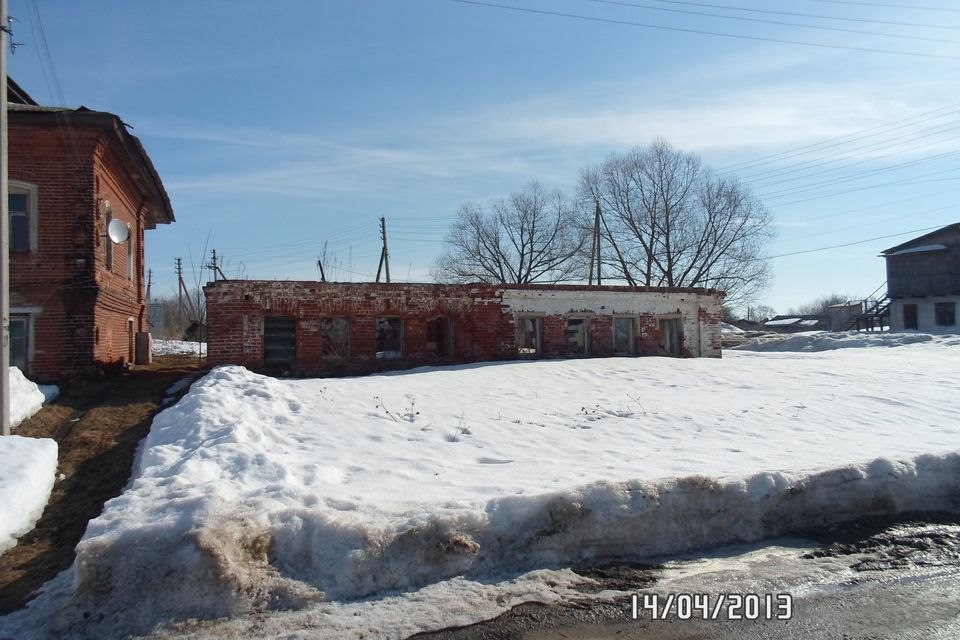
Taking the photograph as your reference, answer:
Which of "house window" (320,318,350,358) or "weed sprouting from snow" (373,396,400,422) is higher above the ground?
"house window" (320,318,350,358)

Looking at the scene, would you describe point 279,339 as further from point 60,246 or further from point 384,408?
point 384,408

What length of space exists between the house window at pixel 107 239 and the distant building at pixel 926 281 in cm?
4442

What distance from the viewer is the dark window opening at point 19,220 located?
1395 centimetres

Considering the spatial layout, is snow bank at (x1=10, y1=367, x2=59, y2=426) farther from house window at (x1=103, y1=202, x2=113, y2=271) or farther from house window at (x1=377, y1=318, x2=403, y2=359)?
house window at (x1=377, y1=318, x2=403, y2=359)

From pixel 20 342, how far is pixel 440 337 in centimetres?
994

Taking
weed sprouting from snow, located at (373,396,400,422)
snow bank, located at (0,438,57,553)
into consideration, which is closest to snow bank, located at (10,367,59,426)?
snow bank, located at (0,438,57,553)

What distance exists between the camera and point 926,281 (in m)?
44.0

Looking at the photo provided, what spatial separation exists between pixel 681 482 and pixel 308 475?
12.0 ft

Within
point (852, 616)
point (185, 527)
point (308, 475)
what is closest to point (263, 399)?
point (308, 475)

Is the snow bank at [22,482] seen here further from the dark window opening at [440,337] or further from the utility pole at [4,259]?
the dark window opening at [440,337]

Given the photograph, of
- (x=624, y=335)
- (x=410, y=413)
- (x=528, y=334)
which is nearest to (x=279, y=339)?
(x=528, y=334)

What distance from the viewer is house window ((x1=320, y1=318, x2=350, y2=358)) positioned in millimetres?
18062

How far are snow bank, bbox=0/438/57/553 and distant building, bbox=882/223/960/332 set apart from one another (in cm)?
4692
